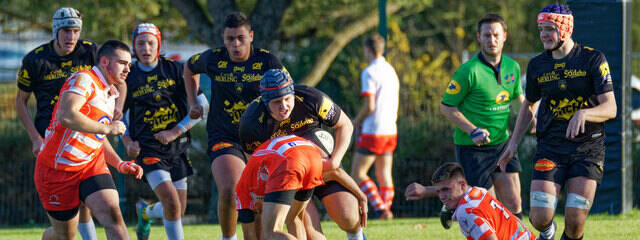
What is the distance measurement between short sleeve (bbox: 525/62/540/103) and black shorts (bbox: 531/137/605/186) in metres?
0.46

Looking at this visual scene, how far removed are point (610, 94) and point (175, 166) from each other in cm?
405

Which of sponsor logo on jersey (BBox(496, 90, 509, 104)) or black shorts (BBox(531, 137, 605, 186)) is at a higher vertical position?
sponsor logo on jersey (BBox(496, 90, 509, 104))

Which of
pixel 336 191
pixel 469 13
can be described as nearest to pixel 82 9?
pixel 336 191

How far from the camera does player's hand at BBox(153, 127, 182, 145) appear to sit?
27.2 feet

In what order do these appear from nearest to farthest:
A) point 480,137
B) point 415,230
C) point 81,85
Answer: point 81,85 < point 480,137 < point 415,230

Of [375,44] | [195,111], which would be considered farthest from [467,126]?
[375,44]

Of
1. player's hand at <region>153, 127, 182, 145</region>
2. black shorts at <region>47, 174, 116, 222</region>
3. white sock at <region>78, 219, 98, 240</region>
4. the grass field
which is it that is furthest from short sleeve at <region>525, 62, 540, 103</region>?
white sock at <region>78, 219, 98, 240</region>

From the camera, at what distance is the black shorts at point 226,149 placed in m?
7.89

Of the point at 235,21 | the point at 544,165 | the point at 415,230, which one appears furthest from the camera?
the point at 415,230

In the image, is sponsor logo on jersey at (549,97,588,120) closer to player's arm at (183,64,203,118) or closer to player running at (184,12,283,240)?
player running at (184,12,283,240)

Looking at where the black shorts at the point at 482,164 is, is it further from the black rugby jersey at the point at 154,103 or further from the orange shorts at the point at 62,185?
the orange shorts at the point at 62,185

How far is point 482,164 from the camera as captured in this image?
820cm

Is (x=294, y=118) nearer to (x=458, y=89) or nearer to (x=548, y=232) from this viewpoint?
(x=458, y=89)

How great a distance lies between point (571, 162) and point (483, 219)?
1618 mm
